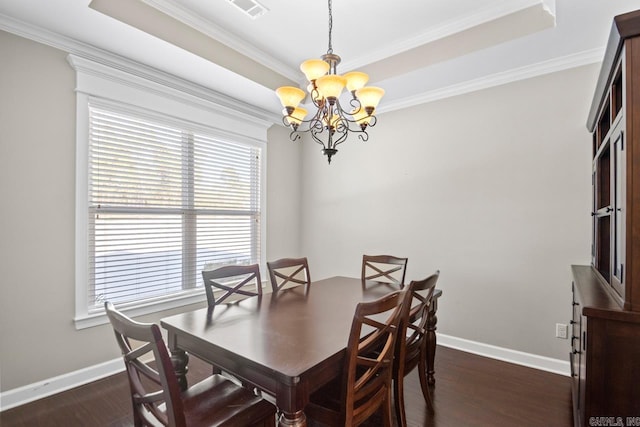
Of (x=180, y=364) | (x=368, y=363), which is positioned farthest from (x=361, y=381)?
(x=180, y=364)

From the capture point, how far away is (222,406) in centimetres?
138

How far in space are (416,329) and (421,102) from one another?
2.44m

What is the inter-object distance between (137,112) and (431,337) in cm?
299

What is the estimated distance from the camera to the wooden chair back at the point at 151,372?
1060 millimetres

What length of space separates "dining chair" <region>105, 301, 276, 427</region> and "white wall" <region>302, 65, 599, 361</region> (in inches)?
92.5

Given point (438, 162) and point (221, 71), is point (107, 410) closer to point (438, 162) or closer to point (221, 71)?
point (221, 71)

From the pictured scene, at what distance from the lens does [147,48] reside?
7.97 feet

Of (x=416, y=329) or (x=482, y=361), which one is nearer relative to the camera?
(x=416, y=329)

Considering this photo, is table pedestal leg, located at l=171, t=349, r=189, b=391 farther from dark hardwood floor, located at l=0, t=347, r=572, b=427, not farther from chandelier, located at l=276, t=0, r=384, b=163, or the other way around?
chandelier, located at l=276, t=0, r=384, b=163

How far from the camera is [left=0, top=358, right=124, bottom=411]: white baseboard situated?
2.09m

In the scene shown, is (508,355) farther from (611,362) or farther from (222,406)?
(222,406)

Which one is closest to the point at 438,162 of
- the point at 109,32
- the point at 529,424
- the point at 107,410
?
the point at 529,424

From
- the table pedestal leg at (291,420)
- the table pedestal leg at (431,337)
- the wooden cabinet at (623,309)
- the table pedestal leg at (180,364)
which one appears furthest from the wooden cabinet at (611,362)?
the table pedestal leg at (180,364)

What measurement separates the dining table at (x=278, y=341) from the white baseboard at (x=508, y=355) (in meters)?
Result: 0.97
